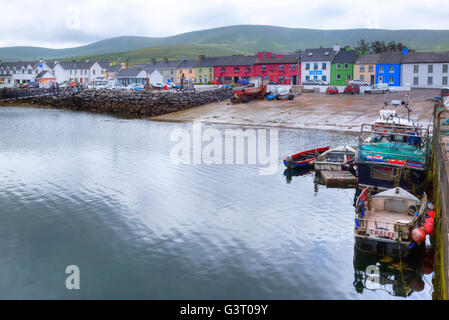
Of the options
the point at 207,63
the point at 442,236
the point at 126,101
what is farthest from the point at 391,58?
the point at 442,236

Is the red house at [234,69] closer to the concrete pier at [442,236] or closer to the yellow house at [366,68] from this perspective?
the yellow house at [366,68]

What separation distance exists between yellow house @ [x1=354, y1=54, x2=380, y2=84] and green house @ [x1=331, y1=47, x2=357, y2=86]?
139cm

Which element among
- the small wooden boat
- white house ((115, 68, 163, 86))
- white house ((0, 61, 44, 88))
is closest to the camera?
the small wooden boat

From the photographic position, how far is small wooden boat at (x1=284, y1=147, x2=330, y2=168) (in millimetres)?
33812

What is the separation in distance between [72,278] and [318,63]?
95502mm

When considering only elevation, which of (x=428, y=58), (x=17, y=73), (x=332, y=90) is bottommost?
(x=332, y=90)

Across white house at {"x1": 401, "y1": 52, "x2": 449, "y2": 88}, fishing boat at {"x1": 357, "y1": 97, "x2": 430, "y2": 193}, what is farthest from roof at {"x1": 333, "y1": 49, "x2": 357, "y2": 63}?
fishing boat at {"x1": 357, "y1": 97, "x2": 430, "y2": 193}

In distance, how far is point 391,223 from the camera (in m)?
18.3

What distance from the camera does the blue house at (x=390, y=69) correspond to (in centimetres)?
9306

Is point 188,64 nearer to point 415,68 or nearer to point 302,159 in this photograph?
point 415,68

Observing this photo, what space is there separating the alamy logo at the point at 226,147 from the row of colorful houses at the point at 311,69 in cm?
3363

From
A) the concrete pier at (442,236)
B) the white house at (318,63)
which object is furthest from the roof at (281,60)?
the concrete pier at (442,236)

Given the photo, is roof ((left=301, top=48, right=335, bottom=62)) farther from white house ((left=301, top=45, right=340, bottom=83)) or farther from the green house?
the green house

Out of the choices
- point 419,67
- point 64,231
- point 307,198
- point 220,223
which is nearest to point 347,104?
point 419,67
